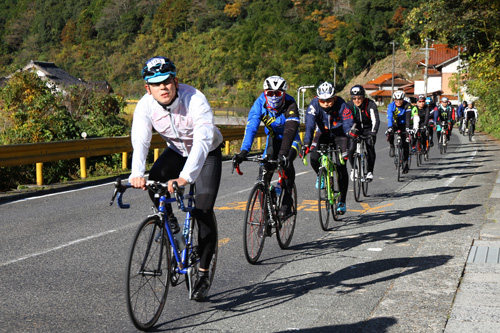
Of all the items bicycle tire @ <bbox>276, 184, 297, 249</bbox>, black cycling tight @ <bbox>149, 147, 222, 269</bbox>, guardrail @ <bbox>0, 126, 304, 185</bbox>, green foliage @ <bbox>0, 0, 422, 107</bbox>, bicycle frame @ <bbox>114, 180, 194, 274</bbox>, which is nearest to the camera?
bicycle frame @ <bbox>114, 180, 194, 274</bbox>

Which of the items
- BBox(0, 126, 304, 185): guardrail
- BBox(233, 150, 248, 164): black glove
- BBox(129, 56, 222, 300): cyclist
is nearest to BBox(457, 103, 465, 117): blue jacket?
BBox(0, 126, 304, 185): guardrail

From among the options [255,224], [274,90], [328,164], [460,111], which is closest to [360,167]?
[328,164]

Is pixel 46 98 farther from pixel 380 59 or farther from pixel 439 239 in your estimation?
pixel 380 59

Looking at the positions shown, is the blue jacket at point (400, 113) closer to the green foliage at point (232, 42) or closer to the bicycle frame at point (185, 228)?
the bicycle frame at point (185, 228)

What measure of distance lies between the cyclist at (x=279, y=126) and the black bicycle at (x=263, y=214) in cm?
8

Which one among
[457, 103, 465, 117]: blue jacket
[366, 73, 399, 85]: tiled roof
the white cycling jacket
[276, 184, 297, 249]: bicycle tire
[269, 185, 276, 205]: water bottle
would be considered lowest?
[276, 184, 297, 249]: bicycle tire

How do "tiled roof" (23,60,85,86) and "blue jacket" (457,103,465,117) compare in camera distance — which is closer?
"blue jacket" (457,103,465,117)

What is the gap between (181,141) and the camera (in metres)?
4.77

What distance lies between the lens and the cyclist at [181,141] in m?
4.34

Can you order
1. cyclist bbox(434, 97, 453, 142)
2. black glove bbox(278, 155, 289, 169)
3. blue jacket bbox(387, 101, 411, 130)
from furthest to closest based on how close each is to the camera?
cyclist bbox(434, 97, 453, 142) → blue jacket bbox(387, 101, 411, 130) → black glove bbox(278, 155, 289, 169)

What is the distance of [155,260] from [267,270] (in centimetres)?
193

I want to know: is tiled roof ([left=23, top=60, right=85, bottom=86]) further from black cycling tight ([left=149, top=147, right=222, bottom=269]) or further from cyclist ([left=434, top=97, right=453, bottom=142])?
black cycling tight ([left=149, top=147, right=222, bottom=269])

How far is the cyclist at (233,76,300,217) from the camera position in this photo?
6.61 meters

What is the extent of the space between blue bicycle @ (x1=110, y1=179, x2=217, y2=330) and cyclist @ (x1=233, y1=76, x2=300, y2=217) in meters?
2.01
